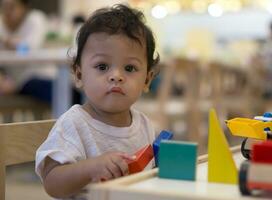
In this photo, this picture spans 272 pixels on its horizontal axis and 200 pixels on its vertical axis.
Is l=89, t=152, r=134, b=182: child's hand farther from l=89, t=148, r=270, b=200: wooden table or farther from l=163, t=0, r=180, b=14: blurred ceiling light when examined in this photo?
l=163, t=0, r=180, b=14: blurred ceiling light

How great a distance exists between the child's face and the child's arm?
149 millimetres

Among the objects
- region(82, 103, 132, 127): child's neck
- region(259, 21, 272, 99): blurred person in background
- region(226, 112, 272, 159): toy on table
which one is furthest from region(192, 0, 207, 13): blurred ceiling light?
region(226, 112, 272, 159): toy on table

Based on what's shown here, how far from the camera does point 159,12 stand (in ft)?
25.8

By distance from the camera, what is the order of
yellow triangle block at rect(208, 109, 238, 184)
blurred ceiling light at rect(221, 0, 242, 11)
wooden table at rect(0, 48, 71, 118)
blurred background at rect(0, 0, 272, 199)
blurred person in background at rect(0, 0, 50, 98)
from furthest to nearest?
blurred ceiling light at rect(221, 0, 242, 11) → blurred person in background at rect(0, 0, 50, 98) → blurred background at rect(0, 0, 272, 199) → wooden table at rect(0, 48, 71, 118) → yellow triangle block at rect(208, 109, 238, 184)

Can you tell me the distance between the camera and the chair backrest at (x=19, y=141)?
1145 millimetres

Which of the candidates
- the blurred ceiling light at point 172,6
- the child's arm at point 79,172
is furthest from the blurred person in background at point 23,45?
the blurred ceiling light at point 172,6

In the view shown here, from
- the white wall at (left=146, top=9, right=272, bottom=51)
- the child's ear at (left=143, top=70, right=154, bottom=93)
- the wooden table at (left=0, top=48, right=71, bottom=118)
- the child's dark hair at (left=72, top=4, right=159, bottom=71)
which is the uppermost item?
the child's dark hair at (left=72, top=4, right=159, bottom=71)

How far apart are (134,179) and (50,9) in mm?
7186

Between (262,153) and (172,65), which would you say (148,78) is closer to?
(262,153)

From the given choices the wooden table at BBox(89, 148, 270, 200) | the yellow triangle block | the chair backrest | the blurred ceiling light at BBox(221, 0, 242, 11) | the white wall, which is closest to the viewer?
→ the wooden table at BBox(89, 148, 270, 200)

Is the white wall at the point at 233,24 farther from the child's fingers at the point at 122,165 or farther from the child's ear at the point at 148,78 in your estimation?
the child's fingers at the point at 122,165

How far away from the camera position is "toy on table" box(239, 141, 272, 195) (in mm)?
705

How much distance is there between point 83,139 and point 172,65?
3918mm

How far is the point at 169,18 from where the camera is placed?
845 centimetres
